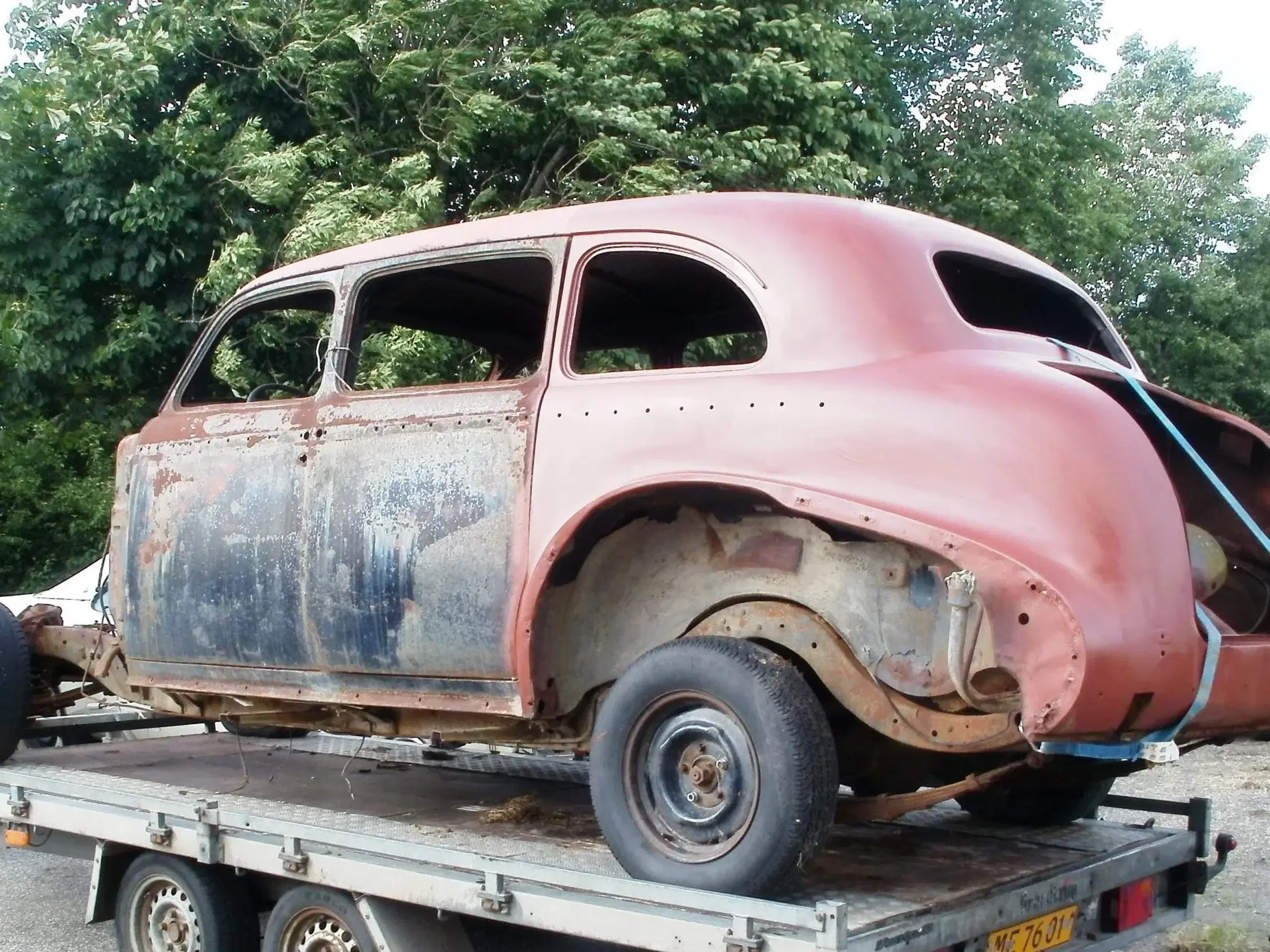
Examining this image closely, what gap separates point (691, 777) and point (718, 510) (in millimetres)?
797

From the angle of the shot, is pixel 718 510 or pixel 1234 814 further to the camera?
pixel 1234 814

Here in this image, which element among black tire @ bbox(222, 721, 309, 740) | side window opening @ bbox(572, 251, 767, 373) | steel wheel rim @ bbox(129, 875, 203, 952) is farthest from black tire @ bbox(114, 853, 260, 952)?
side window opening @ bbox(572, 251, 767, 373)

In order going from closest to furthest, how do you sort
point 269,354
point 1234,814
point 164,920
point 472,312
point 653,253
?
point 653,253, point 164,920, point 472,312, point 269,354, point 1234,814

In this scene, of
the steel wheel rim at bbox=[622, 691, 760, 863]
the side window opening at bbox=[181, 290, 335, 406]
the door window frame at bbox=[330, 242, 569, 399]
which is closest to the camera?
the steel wheel rim at bbox=[622, 691, 760, 863]

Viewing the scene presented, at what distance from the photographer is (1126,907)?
4.21 meters

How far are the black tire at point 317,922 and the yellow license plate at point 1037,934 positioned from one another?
1.80 m

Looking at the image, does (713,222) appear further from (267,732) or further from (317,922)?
(267,732)

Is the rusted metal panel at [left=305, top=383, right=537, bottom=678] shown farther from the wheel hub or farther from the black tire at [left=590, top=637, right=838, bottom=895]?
the wheel hub

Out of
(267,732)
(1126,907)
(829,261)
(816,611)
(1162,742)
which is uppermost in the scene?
(829,261)

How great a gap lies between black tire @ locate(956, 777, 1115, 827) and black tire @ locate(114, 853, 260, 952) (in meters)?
2.58

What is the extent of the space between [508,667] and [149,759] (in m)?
2.95

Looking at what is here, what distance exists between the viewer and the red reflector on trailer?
4188 mm

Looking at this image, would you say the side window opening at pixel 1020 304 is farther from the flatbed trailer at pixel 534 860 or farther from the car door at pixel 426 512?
the flatbed trailer at pixel 534 860

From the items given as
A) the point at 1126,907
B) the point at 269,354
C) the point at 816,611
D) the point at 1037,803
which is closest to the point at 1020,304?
the point at 816,611
